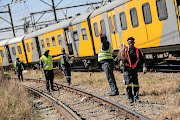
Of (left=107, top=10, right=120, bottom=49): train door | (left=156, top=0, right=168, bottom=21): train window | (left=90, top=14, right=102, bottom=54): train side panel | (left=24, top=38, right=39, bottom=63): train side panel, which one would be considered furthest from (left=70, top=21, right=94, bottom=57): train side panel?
(left=24, top=38, right=39, bottom=63): train side panel

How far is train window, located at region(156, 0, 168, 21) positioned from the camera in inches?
385

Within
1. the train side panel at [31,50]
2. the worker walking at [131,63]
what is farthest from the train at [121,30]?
the worker walking at [131,63]

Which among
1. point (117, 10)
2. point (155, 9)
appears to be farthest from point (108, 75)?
point (117, 10)

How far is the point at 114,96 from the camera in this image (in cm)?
873

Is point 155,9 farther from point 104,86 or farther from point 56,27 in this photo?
point 56,27

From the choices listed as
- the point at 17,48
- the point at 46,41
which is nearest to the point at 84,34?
the point at 46,41

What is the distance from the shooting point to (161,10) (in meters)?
10.0

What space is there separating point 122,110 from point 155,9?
215 inches

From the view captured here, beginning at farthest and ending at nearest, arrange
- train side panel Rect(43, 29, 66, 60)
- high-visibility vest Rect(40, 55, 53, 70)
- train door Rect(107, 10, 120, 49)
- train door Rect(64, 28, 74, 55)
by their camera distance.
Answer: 1. train side panel Rect(43, 29, 66, 60)
2. train door Rect(64, 28, 74, 55)
3. train door Rect(107, 10, 120, 49)
4. high-visibility vest Rect(40, 55, 53, 70)

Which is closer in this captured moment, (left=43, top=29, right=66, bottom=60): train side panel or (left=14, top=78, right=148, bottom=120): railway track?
(left=14, top=78, right=148, bottom=120): railway track

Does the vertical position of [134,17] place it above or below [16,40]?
below

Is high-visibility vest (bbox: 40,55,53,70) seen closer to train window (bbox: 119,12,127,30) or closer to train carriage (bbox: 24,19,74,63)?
train window (bbox: 119,12,127,30)

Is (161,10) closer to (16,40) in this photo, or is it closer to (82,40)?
(82,40)

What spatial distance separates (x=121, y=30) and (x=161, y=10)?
10.6ft
